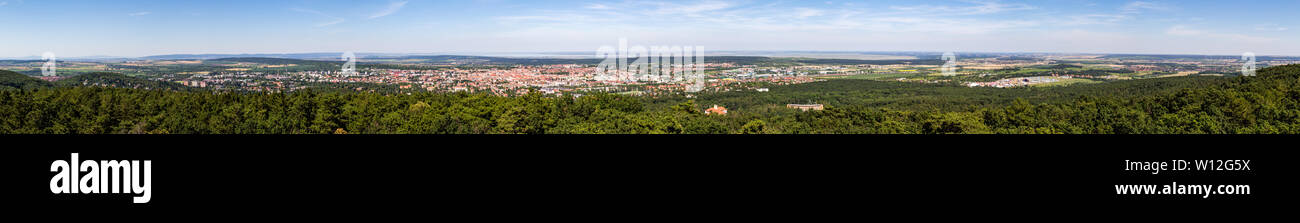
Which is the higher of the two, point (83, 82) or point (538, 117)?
point (83, 82)

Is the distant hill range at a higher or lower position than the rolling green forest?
higher

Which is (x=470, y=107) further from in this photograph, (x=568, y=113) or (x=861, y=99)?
(x=861, y=99)

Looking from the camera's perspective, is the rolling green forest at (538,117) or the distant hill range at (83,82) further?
the distant hill range at (83,82)

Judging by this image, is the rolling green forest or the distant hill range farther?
the distant hill range

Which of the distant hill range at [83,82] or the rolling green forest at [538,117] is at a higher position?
the distant hill range at [83,82]

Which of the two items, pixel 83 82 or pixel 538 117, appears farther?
pixel 83 82
